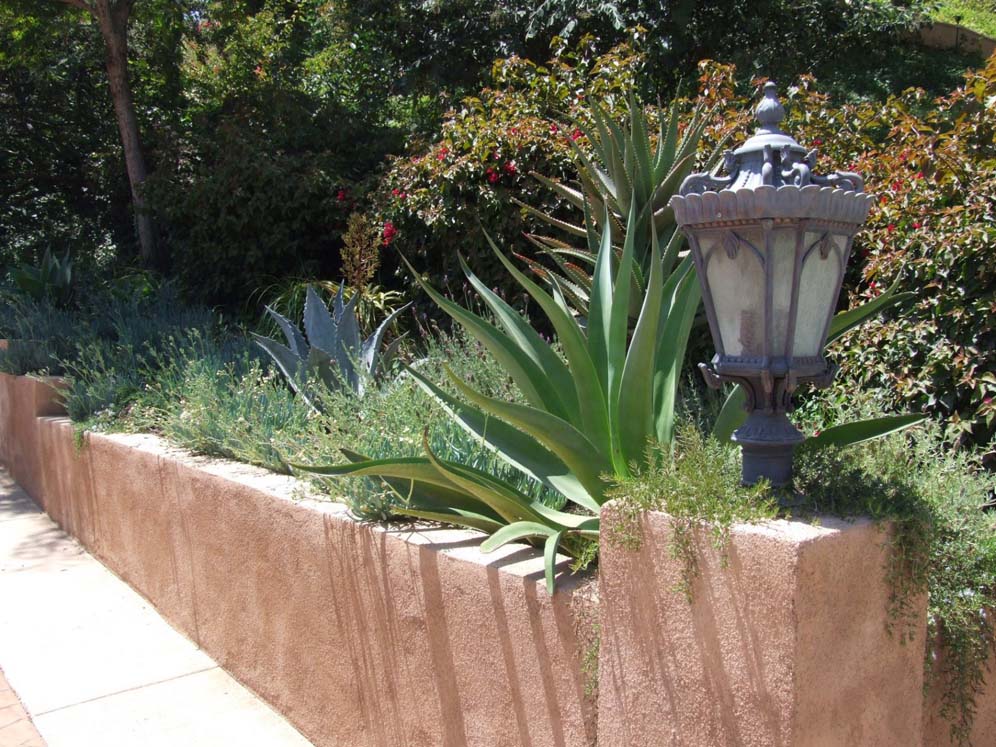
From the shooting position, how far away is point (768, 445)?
7.87 feet

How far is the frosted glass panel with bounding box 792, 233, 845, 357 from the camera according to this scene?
2.30 metres

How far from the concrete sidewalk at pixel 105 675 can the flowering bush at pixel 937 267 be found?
9.65 feet

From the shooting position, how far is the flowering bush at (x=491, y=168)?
672 centimetres

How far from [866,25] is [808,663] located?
1364cm

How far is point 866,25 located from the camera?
13641 mm

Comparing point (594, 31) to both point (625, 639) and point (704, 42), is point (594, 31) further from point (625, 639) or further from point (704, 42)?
point (625, 639)

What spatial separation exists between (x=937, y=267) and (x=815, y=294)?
6.00 ft

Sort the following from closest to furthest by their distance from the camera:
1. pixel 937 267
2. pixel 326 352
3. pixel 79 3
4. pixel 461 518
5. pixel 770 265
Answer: pixel 770 265 < pixel 461 518 < pixel 937 267 < pixel 326 352 < pixel 79 3

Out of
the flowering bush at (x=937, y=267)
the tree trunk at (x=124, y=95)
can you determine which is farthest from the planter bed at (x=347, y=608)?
the tree trunk at (x=124, y=95)

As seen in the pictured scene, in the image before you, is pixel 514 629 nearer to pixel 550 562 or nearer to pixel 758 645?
pixel 550 562

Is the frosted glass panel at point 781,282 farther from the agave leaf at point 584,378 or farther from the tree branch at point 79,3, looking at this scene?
the tree branch at point 79,3

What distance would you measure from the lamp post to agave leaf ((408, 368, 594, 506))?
0.87 m

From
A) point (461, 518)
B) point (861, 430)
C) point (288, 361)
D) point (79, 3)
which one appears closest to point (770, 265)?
point (861, 430)

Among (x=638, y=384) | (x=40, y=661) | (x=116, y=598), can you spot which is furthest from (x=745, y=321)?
(x=116, y=598)
